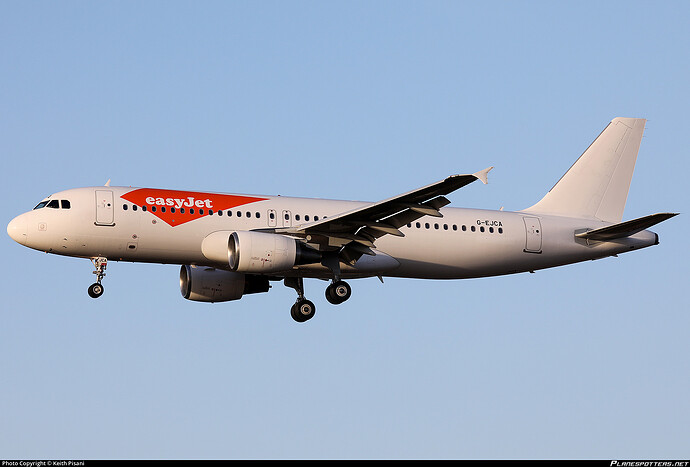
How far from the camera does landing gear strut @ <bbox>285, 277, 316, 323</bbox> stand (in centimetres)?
4683

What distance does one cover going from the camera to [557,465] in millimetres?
28219

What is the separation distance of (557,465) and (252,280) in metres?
22.3

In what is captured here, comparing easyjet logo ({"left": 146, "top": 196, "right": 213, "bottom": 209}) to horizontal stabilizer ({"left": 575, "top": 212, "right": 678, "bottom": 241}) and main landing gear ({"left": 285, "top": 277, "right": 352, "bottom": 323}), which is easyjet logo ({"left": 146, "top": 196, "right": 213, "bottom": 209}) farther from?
horizontal stabilizer ({"left": 575, "top": 212, "right": 678, "bottom": 241})

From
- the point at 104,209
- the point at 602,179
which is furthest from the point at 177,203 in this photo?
the point at 602,179

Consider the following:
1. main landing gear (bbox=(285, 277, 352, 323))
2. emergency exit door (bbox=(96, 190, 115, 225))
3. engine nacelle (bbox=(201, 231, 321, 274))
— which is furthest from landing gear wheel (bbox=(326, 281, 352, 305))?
emergency exit door (bbox=(96, 190, 115, 225))

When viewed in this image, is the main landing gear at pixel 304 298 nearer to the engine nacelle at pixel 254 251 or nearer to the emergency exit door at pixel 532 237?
the engine nacelle at pixel 254 251

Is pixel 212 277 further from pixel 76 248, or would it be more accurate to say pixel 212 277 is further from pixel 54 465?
pixel 54 465

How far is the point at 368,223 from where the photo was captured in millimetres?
41969

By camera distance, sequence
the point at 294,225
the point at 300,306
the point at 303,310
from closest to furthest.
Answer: the point at 294,225 → the point at 303,310 → the point at 300,306

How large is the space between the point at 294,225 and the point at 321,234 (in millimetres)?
1592

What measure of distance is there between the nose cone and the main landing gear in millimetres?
11097

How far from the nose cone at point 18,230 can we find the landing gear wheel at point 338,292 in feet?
38.8

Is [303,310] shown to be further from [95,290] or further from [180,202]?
[95,290]

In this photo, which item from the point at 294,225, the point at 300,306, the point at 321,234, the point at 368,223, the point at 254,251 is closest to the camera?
the point at 254,251
